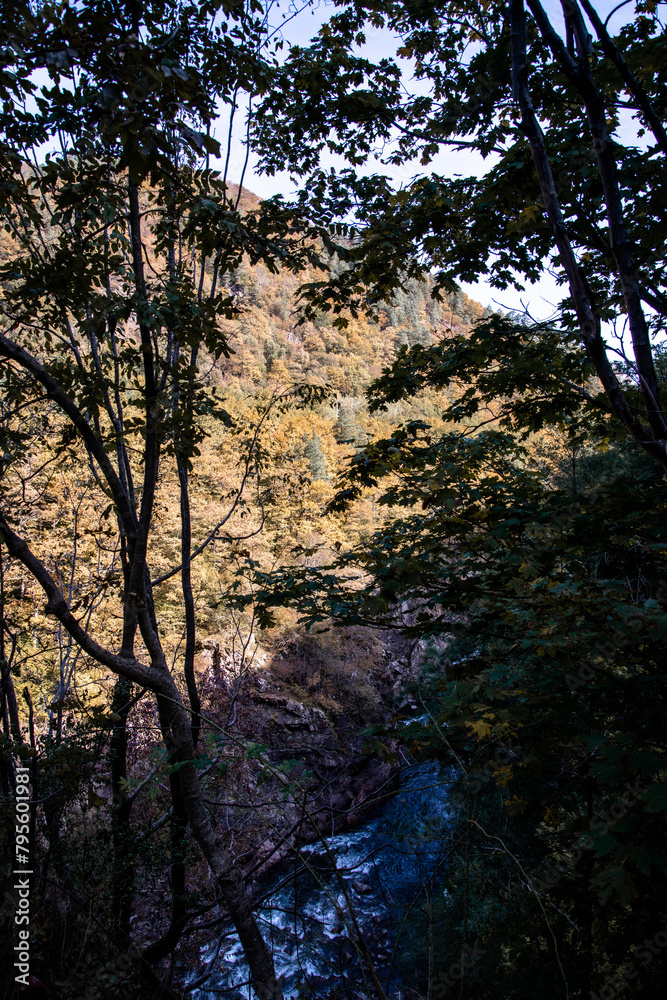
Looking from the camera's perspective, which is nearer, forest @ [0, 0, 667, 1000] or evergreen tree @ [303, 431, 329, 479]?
forest @ [0, 0, 667, 1000]

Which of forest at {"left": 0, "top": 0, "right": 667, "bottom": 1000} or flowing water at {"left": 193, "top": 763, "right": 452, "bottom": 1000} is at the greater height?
forest at {"left": 0, "top": 0, "right": 667, "bottom": 1000}

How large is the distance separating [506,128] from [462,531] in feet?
7.53

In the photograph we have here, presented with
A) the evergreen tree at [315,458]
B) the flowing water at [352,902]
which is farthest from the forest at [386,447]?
the evergreen tree at [315,458]

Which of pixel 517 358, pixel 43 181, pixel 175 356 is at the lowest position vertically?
pixel 517 358

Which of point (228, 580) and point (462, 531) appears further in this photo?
point (228, 580)

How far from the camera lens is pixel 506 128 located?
2.53 metres

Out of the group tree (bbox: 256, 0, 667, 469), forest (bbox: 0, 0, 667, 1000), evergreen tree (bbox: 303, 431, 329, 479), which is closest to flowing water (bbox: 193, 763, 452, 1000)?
forest (bbox: 0, 0, 667, 1000)

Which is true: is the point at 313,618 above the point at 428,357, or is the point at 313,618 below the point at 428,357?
below

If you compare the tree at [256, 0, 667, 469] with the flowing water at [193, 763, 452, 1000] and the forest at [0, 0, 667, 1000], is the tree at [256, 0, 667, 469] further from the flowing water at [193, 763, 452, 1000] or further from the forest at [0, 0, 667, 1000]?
the flowing water at [193, 763, 452, 1000]

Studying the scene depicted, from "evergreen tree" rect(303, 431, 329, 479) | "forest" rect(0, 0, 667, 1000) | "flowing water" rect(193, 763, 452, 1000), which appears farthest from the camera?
"evergreen tree" rect(303, 431, 329, 479)

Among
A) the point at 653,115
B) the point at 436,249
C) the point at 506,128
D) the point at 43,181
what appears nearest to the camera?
the point at 653,115

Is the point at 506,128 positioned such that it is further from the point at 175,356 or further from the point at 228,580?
the point at 228,580

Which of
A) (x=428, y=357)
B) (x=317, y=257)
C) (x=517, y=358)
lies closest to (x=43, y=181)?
(x=317, y=257)

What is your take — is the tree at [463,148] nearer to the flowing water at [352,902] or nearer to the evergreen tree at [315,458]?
the flowing water at [352,902]
